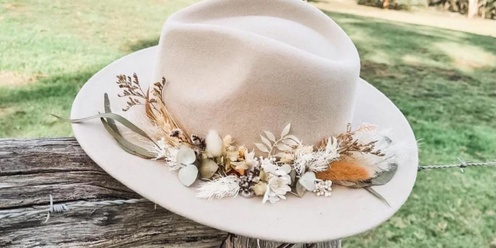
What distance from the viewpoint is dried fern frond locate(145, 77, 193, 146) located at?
27.0 inches

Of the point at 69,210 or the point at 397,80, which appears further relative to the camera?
the point at 397,80

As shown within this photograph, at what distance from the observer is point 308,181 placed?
0.69 m

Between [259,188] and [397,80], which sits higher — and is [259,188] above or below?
above

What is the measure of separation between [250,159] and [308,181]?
0.24 feet

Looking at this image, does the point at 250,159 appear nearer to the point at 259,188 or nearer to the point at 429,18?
the point at 259,188

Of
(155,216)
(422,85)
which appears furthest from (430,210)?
(155,216)

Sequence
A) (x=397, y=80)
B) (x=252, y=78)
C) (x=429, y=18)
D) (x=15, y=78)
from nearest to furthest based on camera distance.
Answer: (x=252, y=78), (x=15, y=78), (x=397, y=80), (x=429, y=18)

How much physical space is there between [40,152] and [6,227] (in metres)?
0.10

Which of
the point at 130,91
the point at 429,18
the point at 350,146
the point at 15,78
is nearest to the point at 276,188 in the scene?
the point at 350,146

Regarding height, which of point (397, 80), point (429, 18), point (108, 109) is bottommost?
point (397, 80)

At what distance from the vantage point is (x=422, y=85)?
262 cm

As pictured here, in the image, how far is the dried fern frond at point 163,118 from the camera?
0.69 metres

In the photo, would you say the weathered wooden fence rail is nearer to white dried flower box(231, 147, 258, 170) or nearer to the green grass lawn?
white dried flower box(231, 147, 258, 170)

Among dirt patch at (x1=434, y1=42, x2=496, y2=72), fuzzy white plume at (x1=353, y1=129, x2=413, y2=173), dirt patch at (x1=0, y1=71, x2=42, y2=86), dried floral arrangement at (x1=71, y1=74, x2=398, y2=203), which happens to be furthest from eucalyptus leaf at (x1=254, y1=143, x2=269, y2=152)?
dirt patch at (x1=434, y1=42, x2=496, y2=72)
